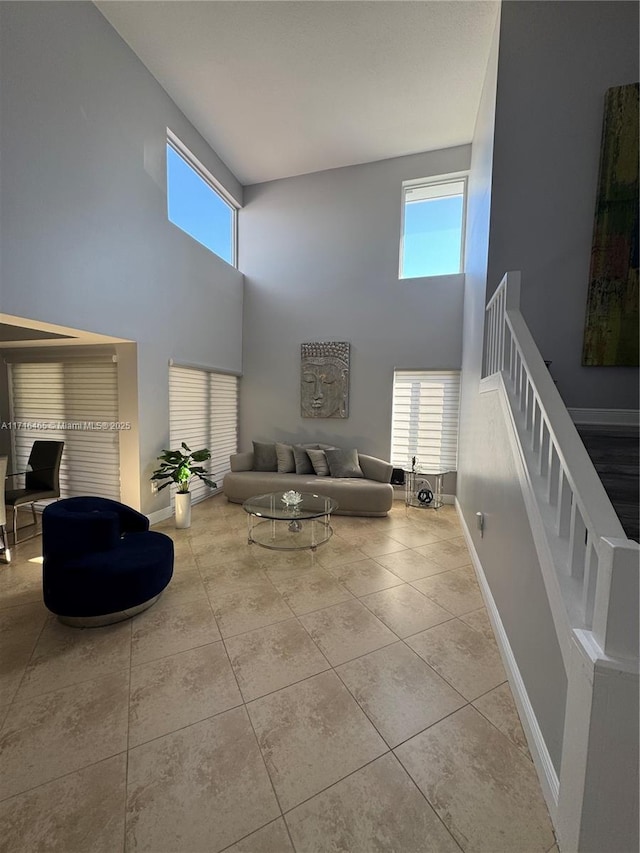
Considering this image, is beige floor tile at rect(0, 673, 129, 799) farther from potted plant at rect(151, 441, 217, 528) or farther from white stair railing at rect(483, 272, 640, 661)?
potted plant at rect(151, 441, 217, 528)

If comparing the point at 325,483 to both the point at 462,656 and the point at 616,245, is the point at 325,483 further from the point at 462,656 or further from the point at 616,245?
the point at 616,245

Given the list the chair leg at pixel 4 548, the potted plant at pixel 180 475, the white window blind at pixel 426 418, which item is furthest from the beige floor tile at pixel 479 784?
the white window blind at pixel 426 418

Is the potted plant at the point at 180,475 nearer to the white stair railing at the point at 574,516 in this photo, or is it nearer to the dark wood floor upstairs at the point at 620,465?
the white stair railing at the point at 574,516

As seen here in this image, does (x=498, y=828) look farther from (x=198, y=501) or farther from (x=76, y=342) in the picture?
(x=76, y=342)

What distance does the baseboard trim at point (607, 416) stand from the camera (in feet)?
10.1

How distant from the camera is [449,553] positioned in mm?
3529

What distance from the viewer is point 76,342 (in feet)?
12.8

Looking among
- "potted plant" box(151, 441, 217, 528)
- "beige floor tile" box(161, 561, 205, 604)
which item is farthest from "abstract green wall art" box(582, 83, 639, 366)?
"potted plant" box(151, 441, 217, 528)

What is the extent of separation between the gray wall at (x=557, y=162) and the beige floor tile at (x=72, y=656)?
4.03m

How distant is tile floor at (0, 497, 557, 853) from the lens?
1.25 m

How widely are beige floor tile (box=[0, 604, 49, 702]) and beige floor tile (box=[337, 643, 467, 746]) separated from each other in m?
1.75

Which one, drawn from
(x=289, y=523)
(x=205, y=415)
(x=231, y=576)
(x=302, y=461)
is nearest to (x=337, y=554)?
(x=289, y=523)

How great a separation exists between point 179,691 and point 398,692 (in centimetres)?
114

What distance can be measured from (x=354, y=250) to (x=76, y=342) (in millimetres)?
4029
